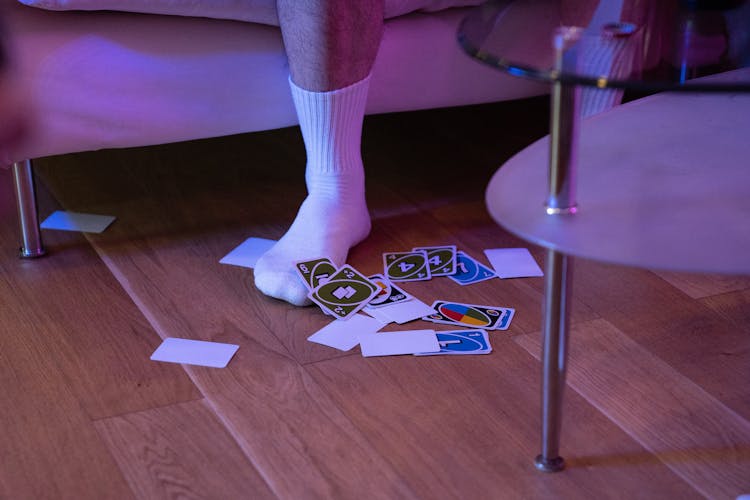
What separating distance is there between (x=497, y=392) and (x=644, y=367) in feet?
0.75

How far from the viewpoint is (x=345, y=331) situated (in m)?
1.62

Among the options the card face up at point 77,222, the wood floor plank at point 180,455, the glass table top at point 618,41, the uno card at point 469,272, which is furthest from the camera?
the card face up at point 77,222

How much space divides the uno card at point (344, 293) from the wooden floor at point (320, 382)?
0.03m

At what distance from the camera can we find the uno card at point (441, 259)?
181 centimetres

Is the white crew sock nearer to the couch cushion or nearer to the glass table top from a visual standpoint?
the couch cushion

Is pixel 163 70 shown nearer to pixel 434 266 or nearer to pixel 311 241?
pixel 311 241

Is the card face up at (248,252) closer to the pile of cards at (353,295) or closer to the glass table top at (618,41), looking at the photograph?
the pile of cards at (353,295)

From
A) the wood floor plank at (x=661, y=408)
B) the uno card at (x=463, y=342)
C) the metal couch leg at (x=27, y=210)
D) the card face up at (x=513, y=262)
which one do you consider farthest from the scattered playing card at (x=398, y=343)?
the metal couch leg at (x=27, y=210)

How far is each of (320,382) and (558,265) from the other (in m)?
0.48

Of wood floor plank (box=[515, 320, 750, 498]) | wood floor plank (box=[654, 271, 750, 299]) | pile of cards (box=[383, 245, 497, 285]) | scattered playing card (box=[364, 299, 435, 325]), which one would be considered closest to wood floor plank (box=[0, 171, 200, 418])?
scattered playing card (box=[364, 299, 435, 325])

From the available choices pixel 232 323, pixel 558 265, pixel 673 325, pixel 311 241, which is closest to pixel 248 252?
pixel 311 241

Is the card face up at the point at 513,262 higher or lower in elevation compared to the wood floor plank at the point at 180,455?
higher

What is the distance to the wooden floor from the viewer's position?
4.15ft

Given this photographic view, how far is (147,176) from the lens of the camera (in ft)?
7.37
